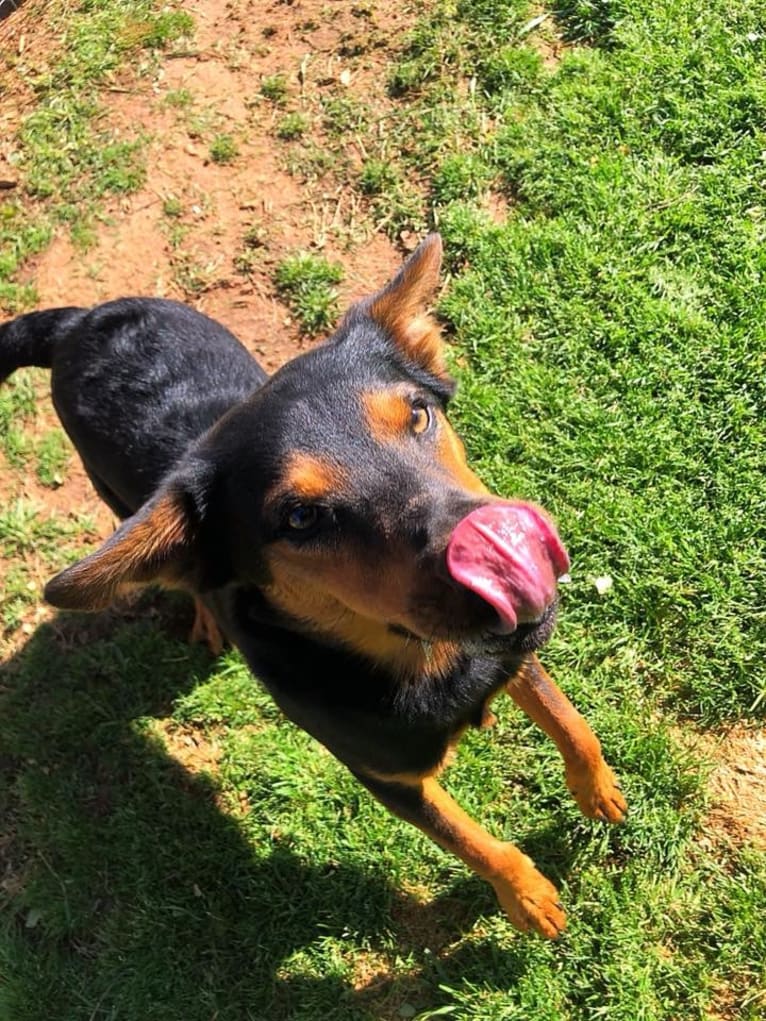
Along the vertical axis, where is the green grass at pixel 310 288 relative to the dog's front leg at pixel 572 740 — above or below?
above

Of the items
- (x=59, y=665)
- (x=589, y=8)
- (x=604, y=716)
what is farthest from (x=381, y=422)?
(x=589, y=8)

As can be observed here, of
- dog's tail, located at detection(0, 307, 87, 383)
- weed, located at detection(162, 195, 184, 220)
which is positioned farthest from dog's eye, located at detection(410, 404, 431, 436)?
weed, located at detection(162, 195, 184, 220)

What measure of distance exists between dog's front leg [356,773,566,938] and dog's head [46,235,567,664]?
27.4 inches

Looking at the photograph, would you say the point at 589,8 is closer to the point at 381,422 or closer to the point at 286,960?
the point at 381,422

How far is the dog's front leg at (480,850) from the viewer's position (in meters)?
3.57

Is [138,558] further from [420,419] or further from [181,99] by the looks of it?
[181,99]

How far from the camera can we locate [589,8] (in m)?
5.93

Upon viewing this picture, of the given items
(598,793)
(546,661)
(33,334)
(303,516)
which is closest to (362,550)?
(303,516)

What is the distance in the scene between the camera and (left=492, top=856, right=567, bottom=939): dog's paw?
→ 12.3 feet

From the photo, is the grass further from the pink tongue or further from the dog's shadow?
the pink tongue

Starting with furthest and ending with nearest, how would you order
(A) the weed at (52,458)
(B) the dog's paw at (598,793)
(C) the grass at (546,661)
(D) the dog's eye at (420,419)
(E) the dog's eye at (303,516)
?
(A) the weed at (52,458) < (C) the grass at (546,661) < (B) the dog's paw at (598,793) < (D) the dog's eye at (420,419) < (E) the dog's eye at (303,516)

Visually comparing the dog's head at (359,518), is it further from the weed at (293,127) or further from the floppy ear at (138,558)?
the weed at (293,127)

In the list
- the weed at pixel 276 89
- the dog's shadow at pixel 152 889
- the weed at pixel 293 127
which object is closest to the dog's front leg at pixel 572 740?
the dog's shadow at pixel 152 889

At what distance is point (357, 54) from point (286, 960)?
19.3ft
